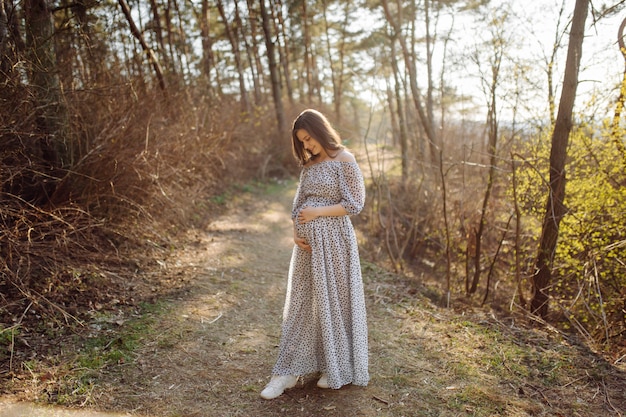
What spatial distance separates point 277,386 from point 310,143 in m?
1.67

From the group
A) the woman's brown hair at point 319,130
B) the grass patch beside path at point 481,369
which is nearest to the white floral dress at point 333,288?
the woman's brown hair at point 319,130

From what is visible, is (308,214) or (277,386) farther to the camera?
(277,386)

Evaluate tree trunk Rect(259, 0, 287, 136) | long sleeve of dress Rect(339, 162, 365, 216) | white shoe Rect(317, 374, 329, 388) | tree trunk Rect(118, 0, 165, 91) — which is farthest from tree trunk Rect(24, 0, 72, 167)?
tree trunk Rect(259, 0, 287, 136)

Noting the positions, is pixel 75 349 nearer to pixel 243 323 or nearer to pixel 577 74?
pixel 243 323

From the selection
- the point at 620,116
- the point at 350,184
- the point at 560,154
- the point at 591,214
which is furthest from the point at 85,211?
the point at 620,116

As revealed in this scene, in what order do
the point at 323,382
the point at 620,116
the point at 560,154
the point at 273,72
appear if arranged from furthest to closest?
the point at 273,72 < the point at 560,154 < the point at 620,116 < the point at 323,382

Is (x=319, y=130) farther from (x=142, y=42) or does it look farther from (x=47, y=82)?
(x=142, y=42)

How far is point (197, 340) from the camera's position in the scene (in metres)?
3.85

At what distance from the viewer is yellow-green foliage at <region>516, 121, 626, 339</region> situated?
4.95 m

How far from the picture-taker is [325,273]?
289 cm

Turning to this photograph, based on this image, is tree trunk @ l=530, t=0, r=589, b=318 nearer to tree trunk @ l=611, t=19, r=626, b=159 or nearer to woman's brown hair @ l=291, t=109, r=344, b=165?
tree trunk @ l=611, t=19, r=626, b=159

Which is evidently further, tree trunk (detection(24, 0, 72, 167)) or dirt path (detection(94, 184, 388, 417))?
tree trunk (detection(24, 0, 72, 167))

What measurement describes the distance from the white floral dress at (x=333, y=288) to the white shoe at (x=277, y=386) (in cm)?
6

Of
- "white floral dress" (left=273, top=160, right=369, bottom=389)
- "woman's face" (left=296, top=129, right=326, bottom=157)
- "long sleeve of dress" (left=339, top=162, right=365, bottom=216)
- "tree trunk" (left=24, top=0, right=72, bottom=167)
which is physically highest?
"tree trunk" (left=24, top=0, right=72, bottom=167)
